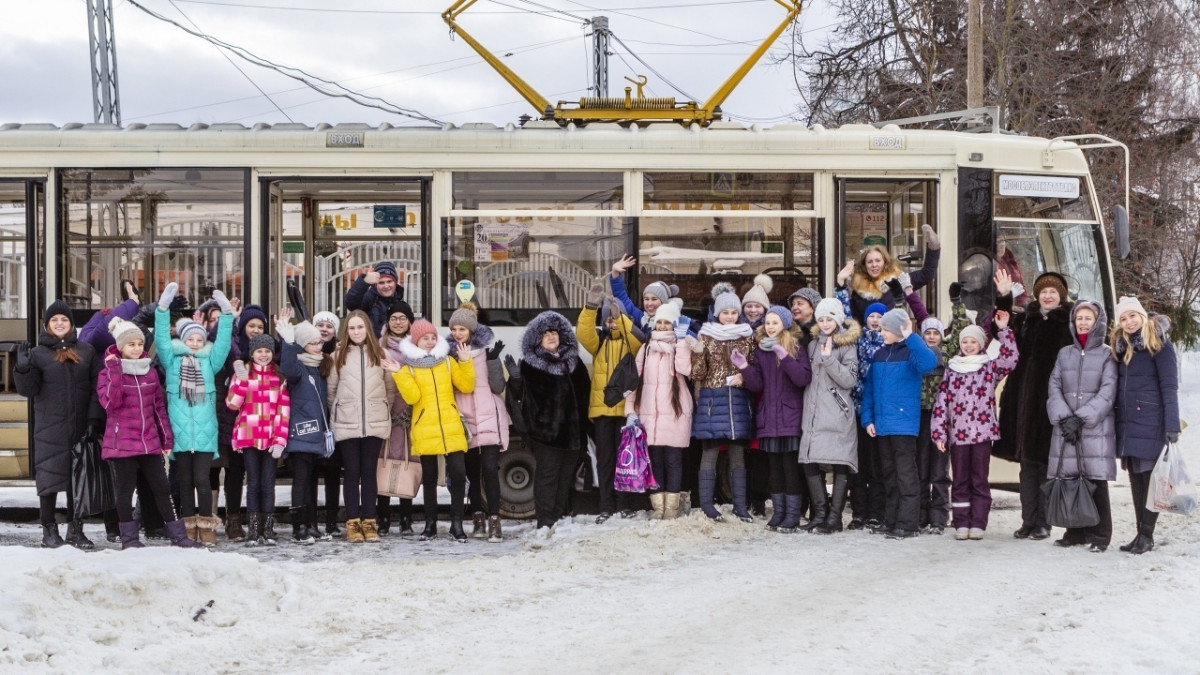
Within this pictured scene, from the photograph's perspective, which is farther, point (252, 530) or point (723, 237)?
point (723, 237)

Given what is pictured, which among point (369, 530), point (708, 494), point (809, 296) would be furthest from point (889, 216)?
point (369, 530)

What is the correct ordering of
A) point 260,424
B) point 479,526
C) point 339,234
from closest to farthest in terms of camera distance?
point 260,424 < point 479,526 < point 339,234

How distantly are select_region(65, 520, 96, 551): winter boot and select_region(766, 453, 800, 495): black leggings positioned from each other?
4.74 m

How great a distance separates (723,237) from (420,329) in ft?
7.78

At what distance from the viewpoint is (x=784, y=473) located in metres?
9.20

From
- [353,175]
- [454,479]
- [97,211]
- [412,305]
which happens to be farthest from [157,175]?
[454,479]

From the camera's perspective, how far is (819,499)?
9078 millimetres

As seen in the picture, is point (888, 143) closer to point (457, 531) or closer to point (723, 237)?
point (723, 237)

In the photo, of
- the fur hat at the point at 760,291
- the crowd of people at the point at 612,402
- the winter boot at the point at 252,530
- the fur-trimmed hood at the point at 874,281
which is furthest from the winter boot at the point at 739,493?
the winter boot at the point at 252,530

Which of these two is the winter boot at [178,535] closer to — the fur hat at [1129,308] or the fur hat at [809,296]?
the fur hat at [809,296]

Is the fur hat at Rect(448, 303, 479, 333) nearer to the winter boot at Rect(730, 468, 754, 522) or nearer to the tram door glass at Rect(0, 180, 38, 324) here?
the winter boot at Rect(730, 468, 754, 522)

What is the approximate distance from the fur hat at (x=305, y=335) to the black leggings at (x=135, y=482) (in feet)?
3.93

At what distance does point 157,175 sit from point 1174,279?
19728 mm

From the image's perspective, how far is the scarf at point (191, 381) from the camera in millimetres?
8703
